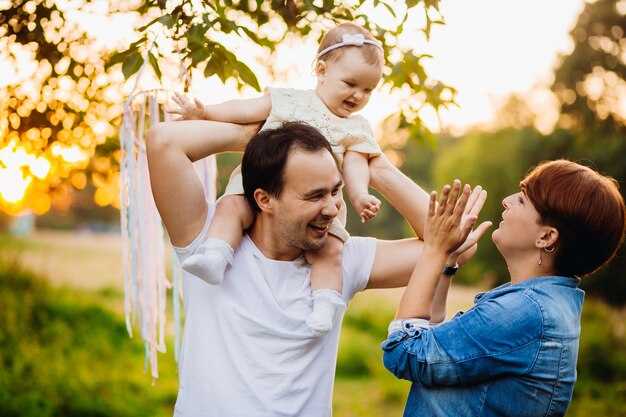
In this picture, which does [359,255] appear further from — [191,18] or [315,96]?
[191,18]

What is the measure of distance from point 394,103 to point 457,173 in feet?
37.1

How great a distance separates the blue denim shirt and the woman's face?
11 cm

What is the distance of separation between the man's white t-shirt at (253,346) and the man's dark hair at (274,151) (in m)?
0.21

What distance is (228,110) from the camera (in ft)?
6.72

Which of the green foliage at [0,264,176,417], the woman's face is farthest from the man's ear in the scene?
the green foliage at [0,264,176,417]

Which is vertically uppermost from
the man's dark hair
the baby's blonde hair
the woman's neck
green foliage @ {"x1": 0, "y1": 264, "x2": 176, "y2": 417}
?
the baby's blonde hair

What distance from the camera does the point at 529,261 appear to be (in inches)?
69.4

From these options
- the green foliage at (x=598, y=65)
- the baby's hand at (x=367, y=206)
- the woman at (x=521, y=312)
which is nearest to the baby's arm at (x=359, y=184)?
the baby's hand at (x=367, y=206)

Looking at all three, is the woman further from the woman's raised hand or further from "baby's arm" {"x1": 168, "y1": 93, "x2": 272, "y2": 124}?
"baby's arm" {"x1": 168, "y1": 93, "x2": 272, "y2": 124}

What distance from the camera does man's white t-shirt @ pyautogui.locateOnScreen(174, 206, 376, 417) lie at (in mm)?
1850

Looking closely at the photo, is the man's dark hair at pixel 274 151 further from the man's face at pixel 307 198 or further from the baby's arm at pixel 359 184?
the baby's arm at pixel 359 184

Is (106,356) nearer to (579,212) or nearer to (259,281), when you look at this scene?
(259,281)

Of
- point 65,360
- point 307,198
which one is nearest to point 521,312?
point 307,198

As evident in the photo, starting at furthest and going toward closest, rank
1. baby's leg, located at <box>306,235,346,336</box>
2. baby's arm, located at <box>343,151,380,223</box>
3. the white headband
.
Result: the white headband → baby's arm, located at <box>343,151,380,223</box> → baby's leg, located at <box>306,235,346,336</box>
